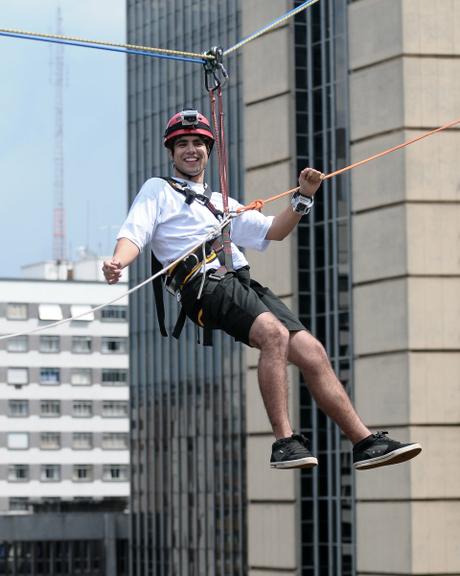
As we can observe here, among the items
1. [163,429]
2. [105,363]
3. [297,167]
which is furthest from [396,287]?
[105,363]

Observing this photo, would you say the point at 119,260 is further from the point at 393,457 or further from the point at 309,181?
the point at 393,457

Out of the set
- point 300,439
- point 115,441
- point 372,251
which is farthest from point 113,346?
point 300,439

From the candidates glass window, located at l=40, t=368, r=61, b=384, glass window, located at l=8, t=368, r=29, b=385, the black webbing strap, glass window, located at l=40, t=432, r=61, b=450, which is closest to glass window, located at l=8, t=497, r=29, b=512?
glass window, located at l=40, t=432, r=61, b=450

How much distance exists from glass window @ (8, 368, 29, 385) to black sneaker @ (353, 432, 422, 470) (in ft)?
428

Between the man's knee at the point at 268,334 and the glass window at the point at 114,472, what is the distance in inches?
5121

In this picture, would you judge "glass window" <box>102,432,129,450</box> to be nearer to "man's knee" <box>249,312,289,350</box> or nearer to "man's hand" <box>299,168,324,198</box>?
"man's hand" <box>299,168,324,198</box>

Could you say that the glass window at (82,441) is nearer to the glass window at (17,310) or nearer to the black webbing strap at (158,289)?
the glass window at (17,310)

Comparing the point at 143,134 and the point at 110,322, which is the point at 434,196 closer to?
the point at 143,134

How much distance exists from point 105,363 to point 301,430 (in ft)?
328

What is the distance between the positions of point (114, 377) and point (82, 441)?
6096 mm

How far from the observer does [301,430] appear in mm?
43656

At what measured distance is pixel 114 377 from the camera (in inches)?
5625

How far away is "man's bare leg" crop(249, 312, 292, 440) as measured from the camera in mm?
11812

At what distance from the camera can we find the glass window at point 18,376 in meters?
141
